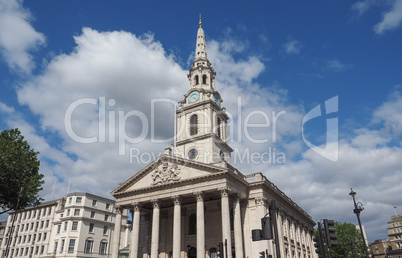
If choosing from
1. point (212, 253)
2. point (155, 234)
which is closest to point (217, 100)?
point (212, 253)

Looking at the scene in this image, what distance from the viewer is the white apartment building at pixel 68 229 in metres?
60.0

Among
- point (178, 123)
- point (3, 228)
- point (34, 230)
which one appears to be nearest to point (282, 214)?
point (178, 123)

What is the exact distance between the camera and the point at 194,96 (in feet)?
180

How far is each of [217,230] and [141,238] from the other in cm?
1210

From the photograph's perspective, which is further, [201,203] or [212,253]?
[212,253]

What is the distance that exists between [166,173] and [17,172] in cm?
1657

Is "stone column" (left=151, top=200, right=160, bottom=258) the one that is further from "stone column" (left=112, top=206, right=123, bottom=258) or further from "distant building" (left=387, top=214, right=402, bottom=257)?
"distant building" (left=387, top=214, right=402, bottom=257)

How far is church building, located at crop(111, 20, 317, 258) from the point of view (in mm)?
35688

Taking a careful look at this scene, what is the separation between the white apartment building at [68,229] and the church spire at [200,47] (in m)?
35.6

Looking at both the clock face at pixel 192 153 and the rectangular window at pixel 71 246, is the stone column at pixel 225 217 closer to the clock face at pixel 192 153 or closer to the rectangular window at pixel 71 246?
the clock face at pixel 192 153

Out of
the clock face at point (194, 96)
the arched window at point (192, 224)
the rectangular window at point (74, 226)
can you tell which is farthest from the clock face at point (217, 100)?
the rectangular window at point (74, 226)

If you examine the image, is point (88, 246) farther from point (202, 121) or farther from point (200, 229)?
point (200, 229)

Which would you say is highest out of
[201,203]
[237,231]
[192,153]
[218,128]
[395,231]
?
[218,128]

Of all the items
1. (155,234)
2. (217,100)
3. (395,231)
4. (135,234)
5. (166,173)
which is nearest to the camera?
(155,234)
